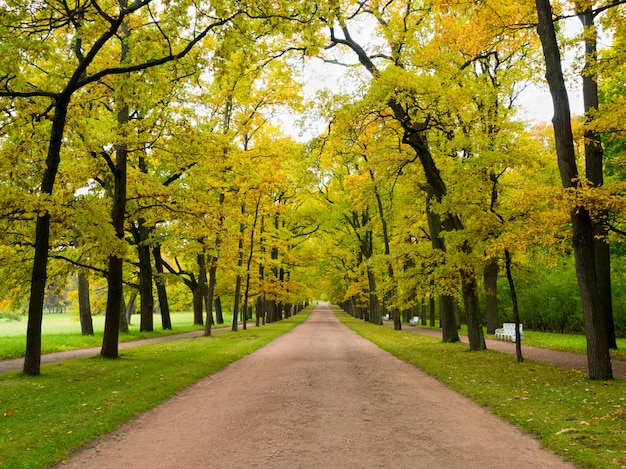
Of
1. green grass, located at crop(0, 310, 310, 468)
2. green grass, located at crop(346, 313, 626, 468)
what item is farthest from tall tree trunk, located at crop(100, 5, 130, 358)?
green grass, located at crop(346, 313, 626, 468)

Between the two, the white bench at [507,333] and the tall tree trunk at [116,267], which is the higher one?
the tall tree trunk at [116,267]

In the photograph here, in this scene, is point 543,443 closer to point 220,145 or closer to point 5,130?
point 220,145

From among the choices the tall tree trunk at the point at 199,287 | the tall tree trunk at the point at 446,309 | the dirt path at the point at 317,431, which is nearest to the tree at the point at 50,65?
the dirt path at the point at 317,431

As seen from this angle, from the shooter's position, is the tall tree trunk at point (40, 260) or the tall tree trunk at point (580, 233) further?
the tall tree trunk at point (40, 260)

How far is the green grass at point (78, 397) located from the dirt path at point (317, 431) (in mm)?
366

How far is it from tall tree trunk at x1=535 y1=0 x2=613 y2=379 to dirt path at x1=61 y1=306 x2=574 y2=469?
332 cm

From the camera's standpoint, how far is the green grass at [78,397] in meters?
5.53

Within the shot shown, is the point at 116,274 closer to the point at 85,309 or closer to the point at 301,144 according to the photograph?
the point at 301,144

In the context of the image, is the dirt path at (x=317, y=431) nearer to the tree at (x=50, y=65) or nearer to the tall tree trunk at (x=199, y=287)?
the tree at (x=50, y=65)

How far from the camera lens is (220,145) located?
13.2m

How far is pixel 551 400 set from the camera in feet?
25.1

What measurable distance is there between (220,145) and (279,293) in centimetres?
2081

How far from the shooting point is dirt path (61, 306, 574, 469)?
5051mm

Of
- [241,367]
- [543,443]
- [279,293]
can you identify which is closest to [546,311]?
[279,293]
